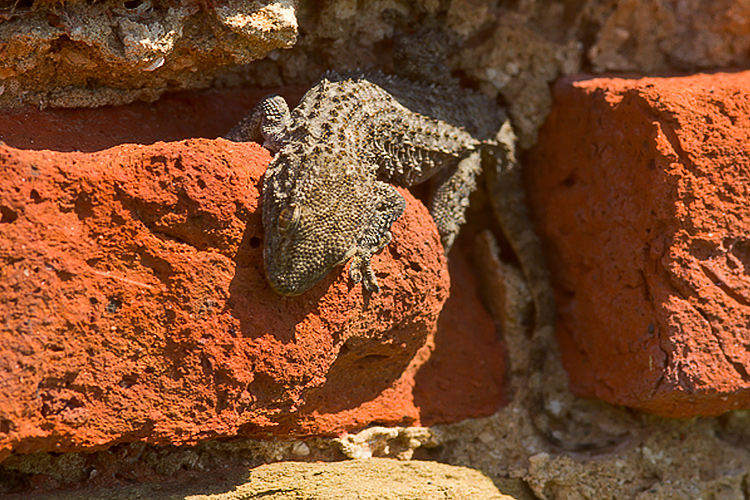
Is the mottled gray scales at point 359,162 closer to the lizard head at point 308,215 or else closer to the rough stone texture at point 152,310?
the lizard head at point 308,215

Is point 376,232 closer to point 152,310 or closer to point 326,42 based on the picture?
point 152,310

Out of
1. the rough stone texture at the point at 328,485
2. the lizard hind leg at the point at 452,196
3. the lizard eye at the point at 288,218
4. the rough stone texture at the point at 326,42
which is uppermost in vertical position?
the rough stone texture at the point at 326,42

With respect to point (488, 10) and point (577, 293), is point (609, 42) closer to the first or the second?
point (488, 10)

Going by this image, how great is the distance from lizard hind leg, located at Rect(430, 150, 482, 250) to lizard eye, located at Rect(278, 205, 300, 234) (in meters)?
1.45

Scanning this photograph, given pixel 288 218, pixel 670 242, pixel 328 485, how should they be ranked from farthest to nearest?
pixel 670 242, pixel 328 485, pixel 288 218

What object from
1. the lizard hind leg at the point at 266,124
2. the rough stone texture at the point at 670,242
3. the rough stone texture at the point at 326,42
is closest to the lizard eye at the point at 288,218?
the lizard hind leg at the point at 266,124

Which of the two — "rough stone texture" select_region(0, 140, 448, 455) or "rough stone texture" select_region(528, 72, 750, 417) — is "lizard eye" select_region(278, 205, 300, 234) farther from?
"rough stone texture" select_region(528, 72, 750, 417)

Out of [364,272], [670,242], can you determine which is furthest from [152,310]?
[670,242]

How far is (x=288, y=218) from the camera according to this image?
11.6ft

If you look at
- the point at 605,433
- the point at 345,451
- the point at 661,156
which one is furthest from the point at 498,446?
the point at 661,156

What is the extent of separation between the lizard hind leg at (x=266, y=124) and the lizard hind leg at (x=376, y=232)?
2.18 feet

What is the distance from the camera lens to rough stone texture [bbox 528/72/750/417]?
409cm

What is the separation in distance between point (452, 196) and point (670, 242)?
1.47 meters

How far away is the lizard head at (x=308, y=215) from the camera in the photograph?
11.6 ft
